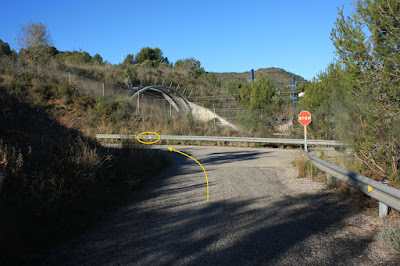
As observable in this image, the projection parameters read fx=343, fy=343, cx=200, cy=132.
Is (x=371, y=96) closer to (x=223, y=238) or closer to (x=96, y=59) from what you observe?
(x=223, y=238)

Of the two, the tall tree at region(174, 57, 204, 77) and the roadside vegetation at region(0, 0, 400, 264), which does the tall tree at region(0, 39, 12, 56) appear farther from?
the roadside vegetation at region(0, 0, 400, 264)

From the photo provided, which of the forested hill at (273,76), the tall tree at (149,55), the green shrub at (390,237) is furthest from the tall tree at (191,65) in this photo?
the green shrub at (390,237)

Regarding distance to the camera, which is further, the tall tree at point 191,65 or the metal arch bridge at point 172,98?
the tall tree at point 191,65

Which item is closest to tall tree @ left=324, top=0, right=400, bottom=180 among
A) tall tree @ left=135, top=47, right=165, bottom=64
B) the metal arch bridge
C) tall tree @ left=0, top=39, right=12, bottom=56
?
the metal arch bridge

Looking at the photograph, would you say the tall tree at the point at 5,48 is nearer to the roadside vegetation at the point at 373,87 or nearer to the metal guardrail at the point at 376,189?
the roadside vegetation at the point at 373,87

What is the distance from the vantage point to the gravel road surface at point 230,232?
428 cm

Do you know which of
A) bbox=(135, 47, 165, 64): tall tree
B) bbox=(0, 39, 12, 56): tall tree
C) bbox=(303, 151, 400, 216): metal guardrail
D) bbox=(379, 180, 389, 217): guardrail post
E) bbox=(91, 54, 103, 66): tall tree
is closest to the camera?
bbox=(303, 151, 400, 216): metal guardrail

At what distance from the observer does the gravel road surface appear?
4277 mm

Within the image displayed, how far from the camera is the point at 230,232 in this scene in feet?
17.2

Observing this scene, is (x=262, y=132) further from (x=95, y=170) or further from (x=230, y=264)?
(x=230, y=264)

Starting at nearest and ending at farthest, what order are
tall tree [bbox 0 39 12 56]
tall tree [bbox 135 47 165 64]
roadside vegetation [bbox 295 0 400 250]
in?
roadside vegetation [bbox 295 0 400 250] → tall tree [bbox 0 39 12 56] → tall tree [bbox 135 47 165 64]

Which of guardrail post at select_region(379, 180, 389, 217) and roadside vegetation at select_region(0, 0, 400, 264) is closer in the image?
roadside vegetation at select_region(0, 0, 400, 264)

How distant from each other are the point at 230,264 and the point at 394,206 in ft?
9.17

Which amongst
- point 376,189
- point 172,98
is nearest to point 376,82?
point 376,189
